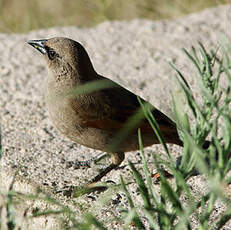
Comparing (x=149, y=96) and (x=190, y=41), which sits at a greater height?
(x=190, y=41)

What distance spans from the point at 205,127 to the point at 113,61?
121 inches

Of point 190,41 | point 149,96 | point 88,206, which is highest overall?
point 190,41

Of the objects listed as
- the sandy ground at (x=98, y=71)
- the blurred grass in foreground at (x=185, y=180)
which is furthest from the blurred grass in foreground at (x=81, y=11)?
the blurred grass in foreground at (x=185, y=180)

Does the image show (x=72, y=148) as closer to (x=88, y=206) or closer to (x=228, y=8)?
(x=88, y=206)

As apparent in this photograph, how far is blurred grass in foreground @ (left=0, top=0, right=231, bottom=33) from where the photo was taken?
6.76 meters

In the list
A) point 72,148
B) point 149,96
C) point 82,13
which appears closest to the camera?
point 72,148

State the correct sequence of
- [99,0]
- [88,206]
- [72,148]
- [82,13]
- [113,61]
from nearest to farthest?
[88,206]
[72,148]
[113,61]
[99,0]
[82,13]

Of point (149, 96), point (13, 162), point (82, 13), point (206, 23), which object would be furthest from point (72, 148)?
point (82, 13)

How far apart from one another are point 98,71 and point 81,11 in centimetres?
307

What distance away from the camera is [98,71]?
5.27 meters

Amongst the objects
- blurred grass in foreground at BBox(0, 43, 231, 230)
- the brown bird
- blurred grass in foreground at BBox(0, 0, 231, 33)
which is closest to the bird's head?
the brown bird

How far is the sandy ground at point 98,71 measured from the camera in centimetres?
360

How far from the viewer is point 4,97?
16.0ft

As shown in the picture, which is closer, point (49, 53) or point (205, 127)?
point (205, 127)
